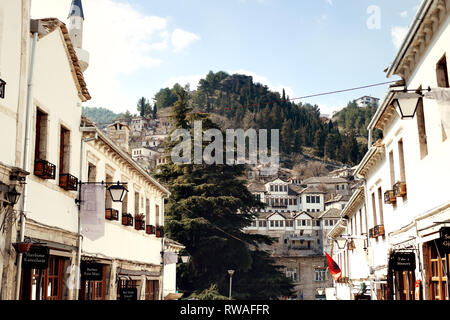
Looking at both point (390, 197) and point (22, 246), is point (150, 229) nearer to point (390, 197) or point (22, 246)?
point (390, 197)

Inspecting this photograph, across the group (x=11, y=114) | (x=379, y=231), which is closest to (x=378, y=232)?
(x=379, y=231)

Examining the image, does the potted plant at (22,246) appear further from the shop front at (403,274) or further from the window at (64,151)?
the shop front at (403,274)

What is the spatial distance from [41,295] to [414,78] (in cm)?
980

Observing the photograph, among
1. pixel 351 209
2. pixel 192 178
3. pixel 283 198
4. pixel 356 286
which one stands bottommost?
pixel 356 286

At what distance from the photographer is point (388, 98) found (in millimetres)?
13703

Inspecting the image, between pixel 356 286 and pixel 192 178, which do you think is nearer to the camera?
pixel 356 286

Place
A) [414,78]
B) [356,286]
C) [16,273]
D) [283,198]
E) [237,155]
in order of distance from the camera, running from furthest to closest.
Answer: [283,198] < [237,155] < [356,286] < [414,78] < [16,273]

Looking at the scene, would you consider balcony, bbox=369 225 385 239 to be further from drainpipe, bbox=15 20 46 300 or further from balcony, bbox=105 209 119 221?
drainpipe, bbox=15 20 46 300

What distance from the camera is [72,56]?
50.0ft

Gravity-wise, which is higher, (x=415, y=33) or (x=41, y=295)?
(x=415, y=33)

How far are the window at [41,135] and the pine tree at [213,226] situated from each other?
29104 mm

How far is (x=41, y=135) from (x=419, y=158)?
8680 millimetres
